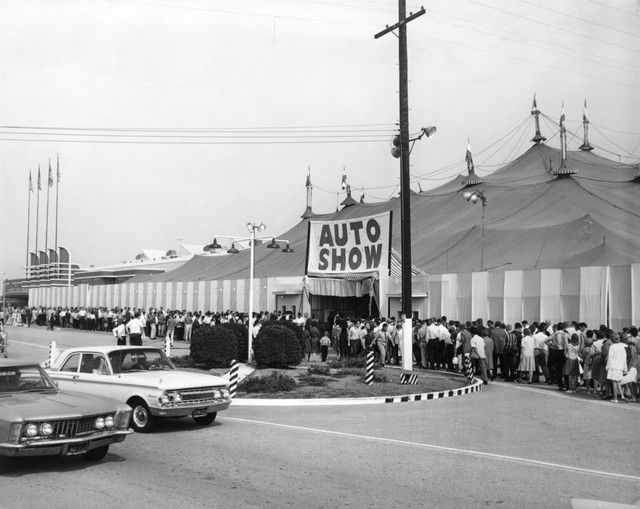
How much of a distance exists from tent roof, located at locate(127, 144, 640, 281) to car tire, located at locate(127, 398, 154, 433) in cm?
2303

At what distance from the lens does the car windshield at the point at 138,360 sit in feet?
37.9

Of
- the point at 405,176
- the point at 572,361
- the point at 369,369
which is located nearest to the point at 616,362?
the point at 572,361

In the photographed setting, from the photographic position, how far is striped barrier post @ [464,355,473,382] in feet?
62.6

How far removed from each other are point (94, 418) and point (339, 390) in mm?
9125

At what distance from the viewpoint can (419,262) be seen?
36.7 meters

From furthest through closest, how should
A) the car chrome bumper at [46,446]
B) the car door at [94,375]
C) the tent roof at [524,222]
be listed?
1. the tent roof at [524,222]
2. the car door at [94,375]
3. the car chrome bumper at [46,446]

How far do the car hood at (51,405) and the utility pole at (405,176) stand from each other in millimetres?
13029

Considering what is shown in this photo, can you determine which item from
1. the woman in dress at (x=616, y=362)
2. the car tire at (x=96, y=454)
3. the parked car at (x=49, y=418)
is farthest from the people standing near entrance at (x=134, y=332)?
the car tire at (x=96, y=454)

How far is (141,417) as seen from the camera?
432 inches

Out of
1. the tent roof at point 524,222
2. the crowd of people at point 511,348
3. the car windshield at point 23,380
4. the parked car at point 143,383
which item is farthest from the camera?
the tent roof at point 524,222

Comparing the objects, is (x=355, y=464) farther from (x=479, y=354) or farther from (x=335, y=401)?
(x=479, y=354)

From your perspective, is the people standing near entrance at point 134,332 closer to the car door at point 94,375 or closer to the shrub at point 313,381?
the shrub at point 313,381

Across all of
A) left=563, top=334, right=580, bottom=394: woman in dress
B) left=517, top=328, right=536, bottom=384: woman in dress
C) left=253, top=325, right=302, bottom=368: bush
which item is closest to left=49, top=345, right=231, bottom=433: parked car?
left=253, top=325, right=302, bottom=368: bush

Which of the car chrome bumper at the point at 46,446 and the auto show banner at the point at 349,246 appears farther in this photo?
the auto show banner at the point at 349,246
